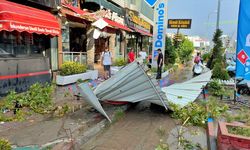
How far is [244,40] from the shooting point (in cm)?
713

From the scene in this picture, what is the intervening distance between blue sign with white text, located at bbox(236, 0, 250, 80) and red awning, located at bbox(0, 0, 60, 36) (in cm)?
677

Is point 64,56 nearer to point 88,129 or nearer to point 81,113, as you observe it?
point 81,113

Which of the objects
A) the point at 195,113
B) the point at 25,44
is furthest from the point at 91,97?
the point at 25,44

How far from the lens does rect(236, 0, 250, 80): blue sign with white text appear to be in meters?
7.00

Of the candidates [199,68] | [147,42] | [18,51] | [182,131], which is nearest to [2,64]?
[18,51]

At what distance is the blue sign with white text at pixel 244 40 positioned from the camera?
275 inches

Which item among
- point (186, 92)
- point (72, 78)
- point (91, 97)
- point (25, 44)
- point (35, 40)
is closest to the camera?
point (91, 97)

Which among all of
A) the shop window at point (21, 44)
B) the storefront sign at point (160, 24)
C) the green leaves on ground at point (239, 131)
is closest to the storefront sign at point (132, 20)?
the storefront sign at point (160, 24)

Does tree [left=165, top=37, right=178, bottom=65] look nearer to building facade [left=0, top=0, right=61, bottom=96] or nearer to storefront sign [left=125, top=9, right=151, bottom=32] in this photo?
storefront sign [left=125, top=9, right=151, bottom=32]

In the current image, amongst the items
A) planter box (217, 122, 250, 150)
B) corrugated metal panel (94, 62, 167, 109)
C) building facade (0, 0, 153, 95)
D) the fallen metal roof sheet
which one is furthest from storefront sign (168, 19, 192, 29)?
planter box (217, 122, 250, 150)

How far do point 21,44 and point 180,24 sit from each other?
2084 cm

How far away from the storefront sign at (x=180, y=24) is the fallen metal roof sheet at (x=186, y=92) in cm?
1813

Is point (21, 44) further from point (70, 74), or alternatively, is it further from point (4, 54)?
point (70, 74)

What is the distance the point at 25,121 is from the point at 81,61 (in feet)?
24.5
